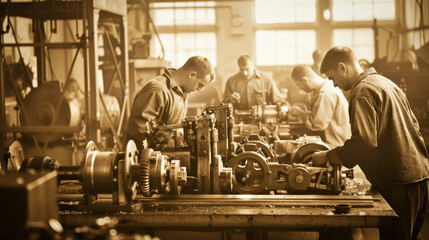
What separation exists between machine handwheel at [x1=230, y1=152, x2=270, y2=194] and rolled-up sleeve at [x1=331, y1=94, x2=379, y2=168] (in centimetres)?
43

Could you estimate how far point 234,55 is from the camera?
1190 centimetres

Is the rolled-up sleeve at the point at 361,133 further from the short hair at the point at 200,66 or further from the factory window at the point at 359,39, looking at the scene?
the factory window at the point at 359,39

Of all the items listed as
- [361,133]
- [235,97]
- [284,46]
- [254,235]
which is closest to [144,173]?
[254,235]

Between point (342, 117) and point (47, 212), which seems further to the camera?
point (342, 117)

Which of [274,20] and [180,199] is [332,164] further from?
[274,20]

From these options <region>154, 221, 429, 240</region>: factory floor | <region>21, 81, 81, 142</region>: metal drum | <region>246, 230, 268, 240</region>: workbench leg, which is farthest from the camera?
<region>21, 81, 81, 142</region>: metal drum

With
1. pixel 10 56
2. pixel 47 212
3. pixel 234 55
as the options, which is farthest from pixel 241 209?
pixel 234 55

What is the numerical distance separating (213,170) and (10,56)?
5937mm

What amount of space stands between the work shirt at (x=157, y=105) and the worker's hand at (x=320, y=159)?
129cm

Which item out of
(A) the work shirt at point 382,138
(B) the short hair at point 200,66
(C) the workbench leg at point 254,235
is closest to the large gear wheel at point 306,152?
(A) the work shirt at point 382,138

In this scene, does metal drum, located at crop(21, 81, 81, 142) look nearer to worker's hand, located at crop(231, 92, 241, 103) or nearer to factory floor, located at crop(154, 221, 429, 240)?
worker's hand, located at crop(231, 92, 241, 103)

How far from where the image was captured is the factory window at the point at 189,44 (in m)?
12.1

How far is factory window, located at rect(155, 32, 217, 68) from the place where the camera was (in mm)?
12070

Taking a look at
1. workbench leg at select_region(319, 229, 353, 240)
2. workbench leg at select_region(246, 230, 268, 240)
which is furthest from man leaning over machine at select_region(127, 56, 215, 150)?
workbench leg at select_region(319, 229, 353, 240)
